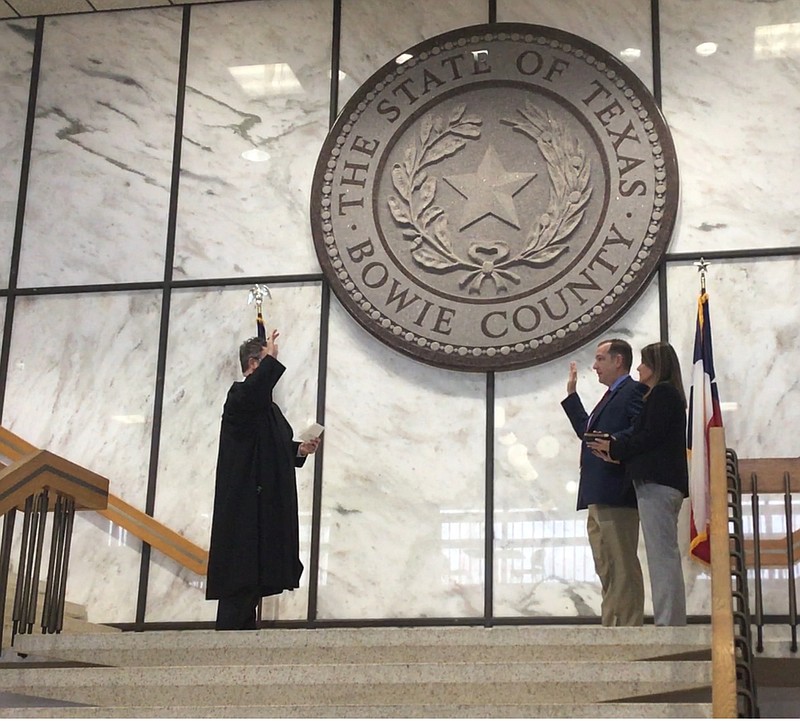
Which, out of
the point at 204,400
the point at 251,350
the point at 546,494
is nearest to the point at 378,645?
the point at 251,350

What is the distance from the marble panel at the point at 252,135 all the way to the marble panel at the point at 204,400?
0.20m

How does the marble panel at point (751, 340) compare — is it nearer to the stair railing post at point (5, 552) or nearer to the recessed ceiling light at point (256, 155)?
the recessed ceiling light at point (256, 155)

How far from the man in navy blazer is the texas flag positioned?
28 centimetres

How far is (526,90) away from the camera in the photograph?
293 inches

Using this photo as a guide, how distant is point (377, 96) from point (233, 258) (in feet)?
4.05

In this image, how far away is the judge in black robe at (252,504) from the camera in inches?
223

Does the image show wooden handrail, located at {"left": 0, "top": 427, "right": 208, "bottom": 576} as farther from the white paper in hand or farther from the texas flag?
the texas flag

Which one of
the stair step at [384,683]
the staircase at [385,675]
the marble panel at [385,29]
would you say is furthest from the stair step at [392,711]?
the marble panel at [385,29]

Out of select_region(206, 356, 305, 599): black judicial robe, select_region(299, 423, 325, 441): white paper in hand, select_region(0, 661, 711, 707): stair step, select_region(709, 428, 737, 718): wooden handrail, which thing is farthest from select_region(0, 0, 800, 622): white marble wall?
select_region(0, 661, 711, 707): stair step

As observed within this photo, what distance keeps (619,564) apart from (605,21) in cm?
331

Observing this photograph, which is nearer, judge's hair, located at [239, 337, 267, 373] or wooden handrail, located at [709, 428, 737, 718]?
wooden handrail, located at [709, 428, 737, 718]

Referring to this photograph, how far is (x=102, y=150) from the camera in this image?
26.1ft

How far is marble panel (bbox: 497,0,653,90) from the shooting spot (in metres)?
7.38

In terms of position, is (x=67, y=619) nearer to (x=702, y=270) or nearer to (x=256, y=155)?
(x=256, y=155)
